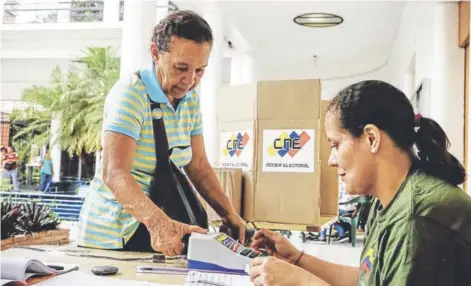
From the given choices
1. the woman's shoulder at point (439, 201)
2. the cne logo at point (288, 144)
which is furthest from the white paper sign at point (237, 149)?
the woman's shoulder at point (439, 201)

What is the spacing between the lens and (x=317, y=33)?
7020 millimetres

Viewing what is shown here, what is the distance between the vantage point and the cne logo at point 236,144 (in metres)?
2.55

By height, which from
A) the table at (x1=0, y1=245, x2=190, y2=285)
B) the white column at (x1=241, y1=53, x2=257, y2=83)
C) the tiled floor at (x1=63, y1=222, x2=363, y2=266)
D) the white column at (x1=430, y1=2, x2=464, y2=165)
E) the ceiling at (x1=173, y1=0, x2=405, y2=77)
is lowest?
the tiled floor at (x1=63, y1=222, x2=363, y2=266)

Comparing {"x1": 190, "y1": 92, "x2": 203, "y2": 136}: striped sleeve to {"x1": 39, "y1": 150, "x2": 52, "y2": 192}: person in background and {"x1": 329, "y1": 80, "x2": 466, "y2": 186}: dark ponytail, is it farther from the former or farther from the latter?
{"x1": 39, "y1": 150, "x2": 52, "y2": 192}: person in background

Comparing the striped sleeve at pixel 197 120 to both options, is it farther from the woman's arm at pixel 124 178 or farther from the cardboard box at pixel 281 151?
the cardboard box at pixel 281 151

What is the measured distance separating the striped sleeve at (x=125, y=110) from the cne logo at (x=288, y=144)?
1302mm

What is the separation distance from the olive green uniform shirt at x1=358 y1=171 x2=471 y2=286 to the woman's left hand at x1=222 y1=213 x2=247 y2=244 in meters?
0.65

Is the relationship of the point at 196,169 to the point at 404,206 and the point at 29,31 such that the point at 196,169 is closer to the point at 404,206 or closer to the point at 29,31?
the point at 404,206

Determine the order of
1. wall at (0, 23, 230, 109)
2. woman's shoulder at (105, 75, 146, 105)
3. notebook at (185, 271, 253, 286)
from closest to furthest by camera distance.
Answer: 1. notebook at (185, 271, 253, 286)
2. woman's shoulder at (105, 75, 146, 105)
3. wall at (0, 23, 230, 109)

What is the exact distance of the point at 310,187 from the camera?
2426 mm

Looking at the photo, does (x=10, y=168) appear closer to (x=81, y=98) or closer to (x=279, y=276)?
(x=81, y=98)

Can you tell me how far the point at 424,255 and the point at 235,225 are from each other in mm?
773

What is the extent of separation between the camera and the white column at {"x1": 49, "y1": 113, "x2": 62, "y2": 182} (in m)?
8.01

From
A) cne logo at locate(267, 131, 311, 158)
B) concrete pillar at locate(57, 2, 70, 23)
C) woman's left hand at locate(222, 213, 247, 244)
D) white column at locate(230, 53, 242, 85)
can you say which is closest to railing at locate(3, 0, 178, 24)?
concrete pillar at locate(57, 2, 70, 23)
